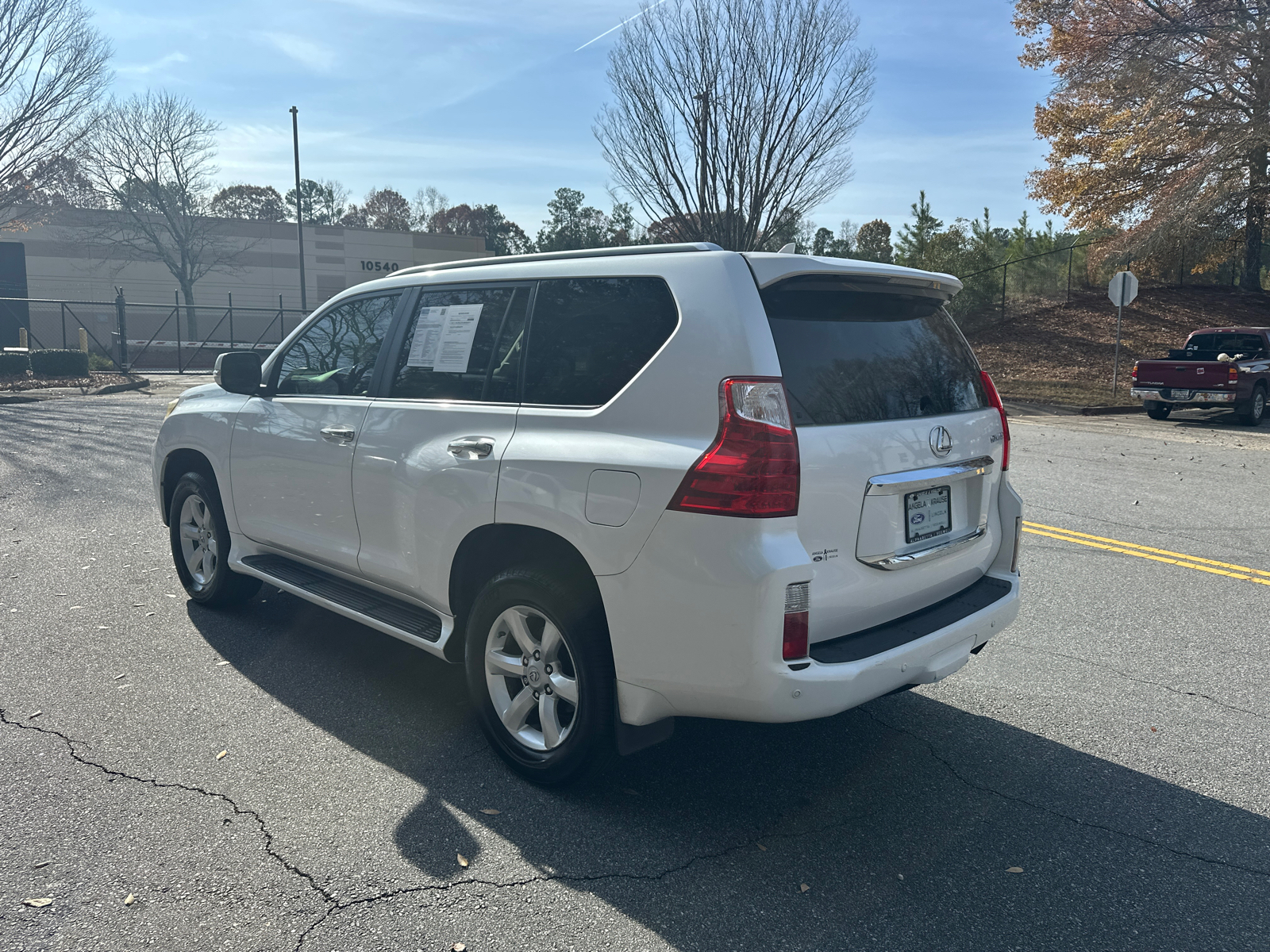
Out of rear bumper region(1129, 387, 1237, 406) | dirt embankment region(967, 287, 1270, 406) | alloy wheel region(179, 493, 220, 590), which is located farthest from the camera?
dirt embankment region(967, 287, 1270, 406)

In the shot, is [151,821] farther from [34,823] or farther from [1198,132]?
[1198,132]

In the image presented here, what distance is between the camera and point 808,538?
116 inches

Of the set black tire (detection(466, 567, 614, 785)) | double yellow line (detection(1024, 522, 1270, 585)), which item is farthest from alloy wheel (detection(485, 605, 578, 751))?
double yellow line (detection(1024, 522, 1270, 585))

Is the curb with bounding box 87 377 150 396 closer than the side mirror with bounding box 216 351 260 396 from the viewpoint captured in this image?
No

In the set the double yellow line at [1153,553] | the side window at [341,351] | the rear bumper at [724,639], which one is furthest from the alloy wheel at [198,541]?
the double yellow line at [1153,553]

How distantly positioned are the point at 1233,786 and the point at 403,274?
4.15m

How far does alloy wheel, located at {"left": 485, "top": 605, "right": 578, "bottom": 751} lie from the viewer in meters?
3.36

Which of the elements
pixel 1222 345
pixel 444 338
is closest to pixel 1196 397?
pixel 1222 345

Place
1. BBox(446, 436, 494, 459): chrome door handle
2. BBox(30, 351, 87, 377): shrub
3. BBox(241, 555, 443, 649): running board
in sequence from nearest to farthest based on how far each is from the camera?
BBox(446, 436, 494, 459): chrome door handle, BBox(241, 555, 443, 649): running board, BBox(30, 351, 87, 377): shrub

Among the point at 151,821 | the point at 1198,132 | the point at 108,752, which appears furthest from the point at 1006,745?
the point at 1198,132

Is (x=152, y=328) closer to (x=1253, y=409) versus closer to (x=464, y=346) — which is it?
(x=1253, y=409)

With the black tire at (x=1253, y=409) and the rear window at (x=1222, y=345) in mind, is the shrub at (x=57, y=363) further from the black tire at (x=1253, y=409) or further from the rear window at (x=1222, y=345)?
the black tire at (x=1253, y=409)

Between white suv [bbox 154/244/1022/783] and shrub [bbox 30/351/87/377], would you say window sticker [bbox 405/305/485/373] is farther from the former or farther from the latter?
shrub [bbox 30/351/87/377]

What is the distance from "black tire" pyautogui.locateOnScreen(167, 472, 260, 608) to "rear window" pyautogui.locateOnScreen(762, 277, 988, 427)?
3.63 m
